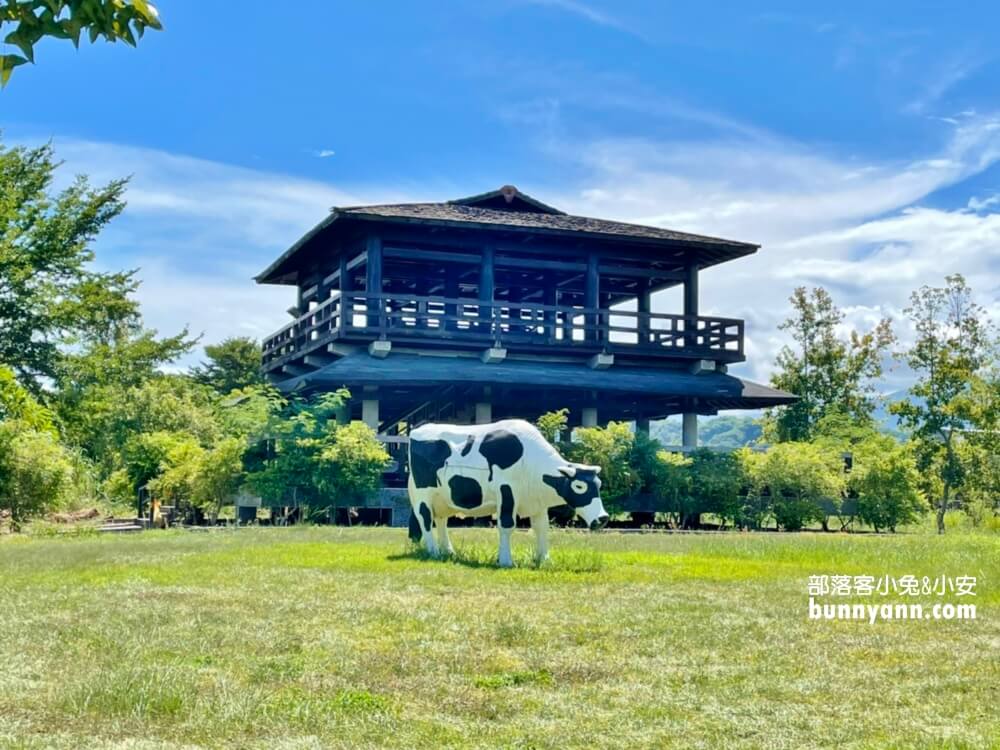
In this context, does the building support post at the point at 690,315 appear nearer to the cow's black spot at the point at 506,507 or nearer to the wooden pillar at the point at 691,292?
the wooden pillar at the point at 691,292

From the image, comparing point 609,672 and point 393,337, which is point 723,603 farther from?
point 393,337

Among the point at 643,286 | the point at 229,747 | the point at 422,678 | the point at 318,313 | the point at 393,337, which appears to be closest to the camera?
the point at 229,747

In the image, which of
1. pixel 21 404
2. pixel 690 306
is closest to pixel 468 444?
pixel 21 404

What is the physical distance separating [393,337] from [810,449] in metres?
10.9

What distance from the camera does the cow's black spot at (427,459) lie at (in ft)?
50.4

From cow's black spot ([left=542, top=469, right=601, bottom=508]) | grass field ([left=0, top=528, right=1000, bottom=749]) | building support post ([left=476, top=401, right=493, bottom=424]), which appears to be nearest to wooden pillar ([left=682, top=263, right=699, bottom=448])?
building support post ([left=476, top=401, right=493, bottom=424])

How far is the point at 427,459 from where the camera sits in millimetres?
15531

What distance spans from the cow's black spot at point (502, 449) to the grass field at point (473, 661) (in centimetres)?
138

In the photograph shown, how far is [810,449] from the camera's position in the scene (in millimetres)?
28453

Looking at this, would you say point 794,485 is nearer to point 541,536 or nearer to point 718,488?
point 718,488

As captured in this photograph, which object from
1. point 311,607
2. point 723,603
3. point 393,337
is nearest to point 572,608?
point 723,603

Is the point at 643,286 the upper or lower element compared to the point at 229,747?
upper

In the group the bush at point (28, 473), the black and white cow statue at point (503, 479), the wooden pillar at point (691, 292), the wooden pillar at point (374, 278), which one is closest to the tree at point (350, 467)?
the wooden pillar at point (374, 278)

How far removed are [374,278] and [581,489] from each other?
16305 mm
